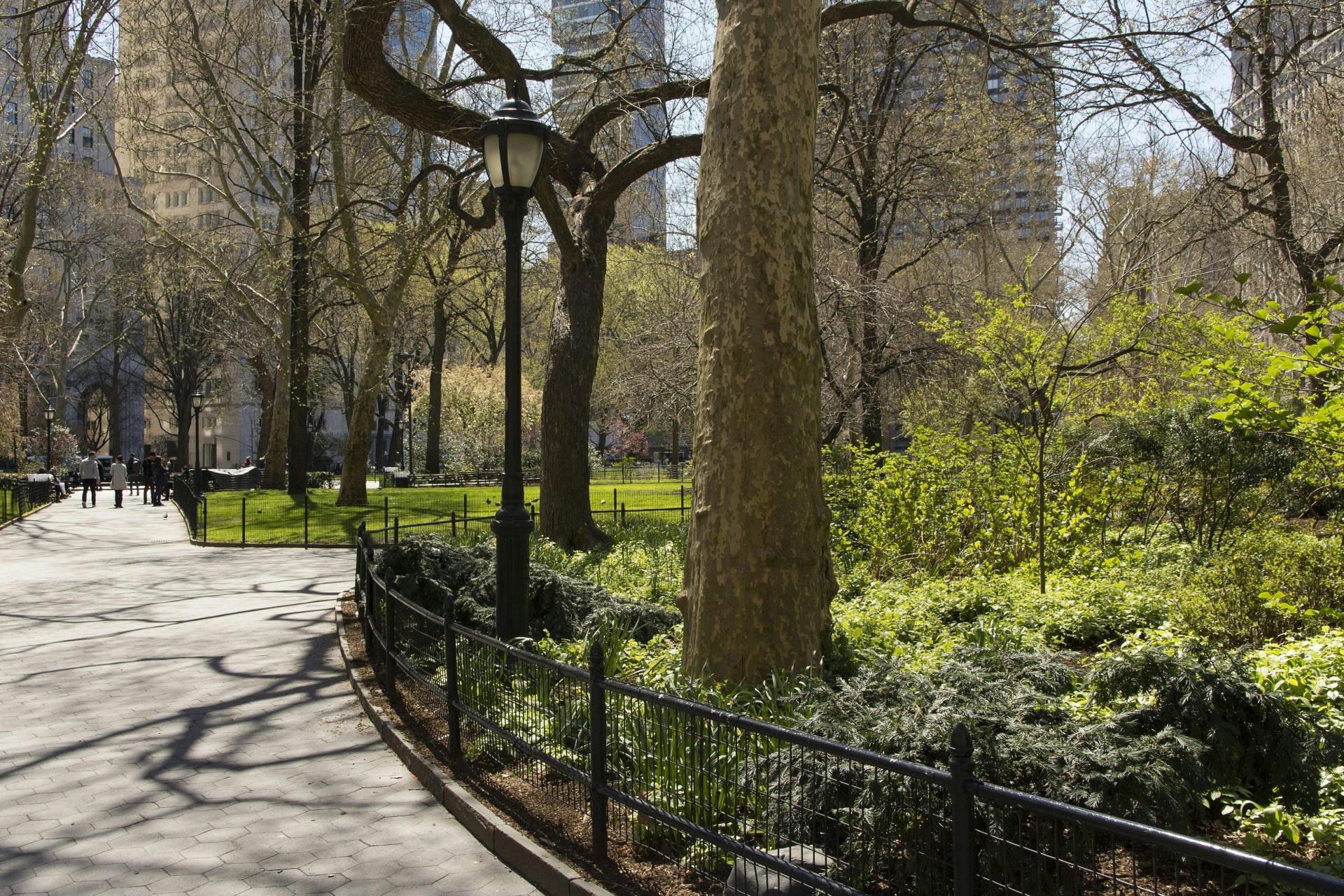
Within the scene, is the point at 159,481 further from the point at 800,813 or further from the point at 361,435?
the point at 800,813

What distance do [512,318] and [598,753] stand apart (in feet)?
12.4

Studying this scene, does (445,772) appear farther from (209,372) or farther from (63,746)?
(209,372)

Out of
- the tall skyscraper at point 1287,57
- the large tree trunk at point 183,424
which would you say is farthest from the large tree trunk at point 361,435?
the large tree trunk at point 183,424

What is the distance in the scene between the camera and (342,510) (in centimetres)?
2634

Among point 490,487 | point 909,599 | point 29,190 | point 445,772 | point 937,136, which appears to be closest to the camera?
point 445,772

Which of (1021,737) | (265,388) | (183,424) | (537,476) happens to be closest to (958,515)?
(1021,737)

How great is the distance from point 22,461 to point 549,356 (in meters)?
40.8

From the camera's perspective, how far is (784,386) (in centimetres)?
632

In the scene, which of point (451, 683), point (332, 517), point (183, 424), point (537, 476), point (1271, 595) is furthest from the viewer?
point (183, 424)

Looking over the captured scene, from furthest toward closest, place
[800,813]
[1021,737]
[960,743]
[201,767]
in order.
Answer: [201,767] < [1021,737] < [800,813] < [960,743]

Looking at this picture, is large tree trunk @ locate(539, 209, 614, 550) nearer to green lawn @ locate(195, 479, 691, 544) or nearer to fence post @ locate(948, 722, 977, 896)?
green lawn @ locate(195, 479, 691, 544)

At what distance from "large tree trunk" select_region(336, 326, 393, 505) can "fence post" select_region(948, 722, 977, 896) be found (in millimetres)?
25250

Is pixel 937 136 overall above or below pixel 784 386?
above

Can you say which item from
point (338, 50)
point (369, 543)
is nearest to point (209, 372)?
point (338, 50)
